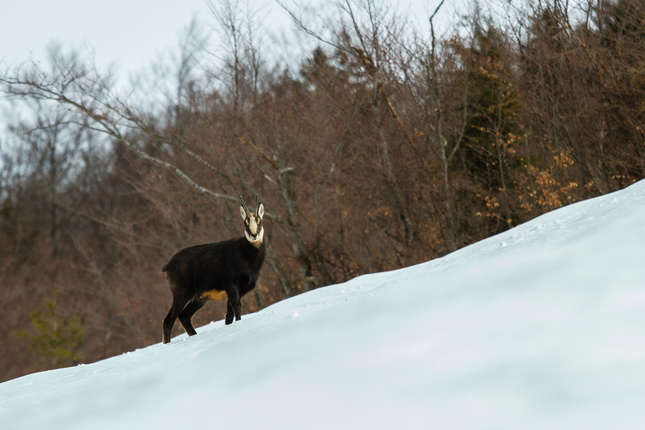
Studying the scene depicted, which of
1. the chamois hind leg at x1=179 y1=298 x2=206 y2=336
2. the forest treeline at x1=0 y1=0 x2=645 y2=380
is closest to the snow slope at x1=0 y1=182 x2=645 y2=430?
the chamois hind leg at x1=179 y1=298 x2=206 y2=336

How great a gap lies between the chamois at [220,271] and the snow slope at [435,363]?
1237mm

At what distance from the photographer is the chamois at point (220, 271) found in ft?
24.7

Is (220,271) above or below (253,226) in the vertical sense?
below

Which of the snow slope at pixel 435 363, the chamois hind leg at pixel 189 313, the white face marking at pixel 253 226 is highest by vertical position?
the white face marking at pixel 253 226

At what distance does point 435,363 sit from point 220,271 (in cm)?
376

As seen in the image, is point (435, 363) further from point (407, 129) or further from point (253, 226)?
point (407, 129)

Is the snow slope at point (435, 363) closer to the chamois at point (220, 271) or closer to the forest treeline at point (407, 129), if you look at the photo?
the chamois at point (220, 271)

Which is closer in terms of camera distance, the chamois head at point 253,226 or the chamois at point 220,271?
the chamois head at point 253,226

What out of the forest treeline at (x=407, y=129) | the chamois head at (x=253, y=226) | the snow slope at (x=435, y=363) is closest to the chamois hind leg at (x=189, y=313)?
the chamois head at (x=253, y=226)

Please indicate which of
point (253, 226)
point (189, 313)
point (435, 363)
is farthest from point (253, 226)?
point (435, 363)

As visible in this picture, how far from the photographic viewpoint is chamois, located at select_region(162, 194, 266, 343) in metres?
7.53

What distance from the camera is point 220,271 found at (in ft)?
24.8

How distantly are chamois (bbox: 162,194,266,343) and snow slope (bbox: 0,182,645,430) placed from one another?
1.24 meters

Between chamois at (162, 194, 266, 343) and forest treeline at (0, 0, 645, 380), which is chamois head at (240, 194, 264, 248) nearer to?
chamois at (162, 194, 266, 343)
